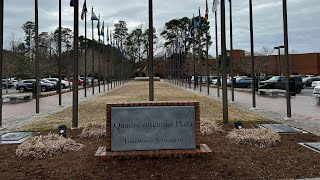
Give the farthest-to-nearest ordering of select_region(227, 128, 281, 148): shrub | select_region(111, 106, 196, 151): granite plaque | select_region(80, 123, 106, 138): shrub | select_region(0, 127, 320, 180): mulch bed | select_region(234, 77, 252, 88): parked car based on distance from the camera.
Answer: select_region(234, 77, 252, 88): parked car
select_region(80, 123, 106, 138): shrub
select_region(227, 128, 281, 148): shrub
select_region(111, 106, 196, 151): granite plaque
select_region(0, 127, 320, 180): mulch bed

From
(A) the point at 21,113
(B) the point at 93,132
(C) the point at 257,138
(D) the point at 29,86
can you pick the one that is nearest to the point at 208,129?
(C) the point at 257,138

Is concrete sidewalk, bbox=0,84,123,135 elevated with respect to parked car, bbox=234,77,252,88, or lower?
lower

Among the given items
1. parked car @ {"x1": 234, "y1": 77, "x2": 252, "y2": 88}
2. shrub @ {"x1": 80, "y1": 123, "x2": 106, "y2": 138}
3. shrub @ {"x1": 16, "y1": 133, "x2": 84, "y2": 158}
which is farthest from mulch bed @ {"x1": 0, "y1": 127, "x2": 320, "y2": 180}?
parked car @ {"x1": 234, "y1": 77, "x2": 252, "y2": 88}

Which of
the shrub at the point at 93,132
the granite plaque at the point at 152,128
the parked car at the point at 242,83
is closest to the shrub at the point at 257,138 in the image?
the granite plaque at the point at 152,128

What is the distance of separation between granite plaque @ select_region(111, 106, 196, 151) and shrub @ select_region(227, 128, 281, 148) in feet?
6.08

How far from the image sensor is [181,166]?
232 inches

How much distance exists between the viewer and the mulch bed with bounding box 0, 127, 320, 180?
214 inches

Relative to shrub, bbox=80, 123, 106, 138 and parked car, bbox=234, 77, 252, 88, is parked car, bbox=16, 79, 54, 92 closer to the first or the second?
parked car, bbox=234, 77, 252, 88

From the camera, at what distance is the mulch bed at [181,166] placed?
214 inches

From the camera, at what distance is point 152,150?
636cm

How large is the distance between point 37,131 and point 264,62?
2772 inches

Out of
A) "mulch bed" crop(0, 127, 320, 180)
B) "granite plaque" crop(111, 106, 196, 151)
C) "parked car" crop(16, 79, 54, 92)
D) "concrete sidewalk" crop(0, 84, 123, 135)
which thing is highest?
"parked car" crop(16, 79, 54, 92)

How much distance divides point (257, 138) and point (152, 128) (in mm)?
2652

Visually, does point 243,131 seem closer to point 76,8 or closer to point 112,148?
point 112,148
